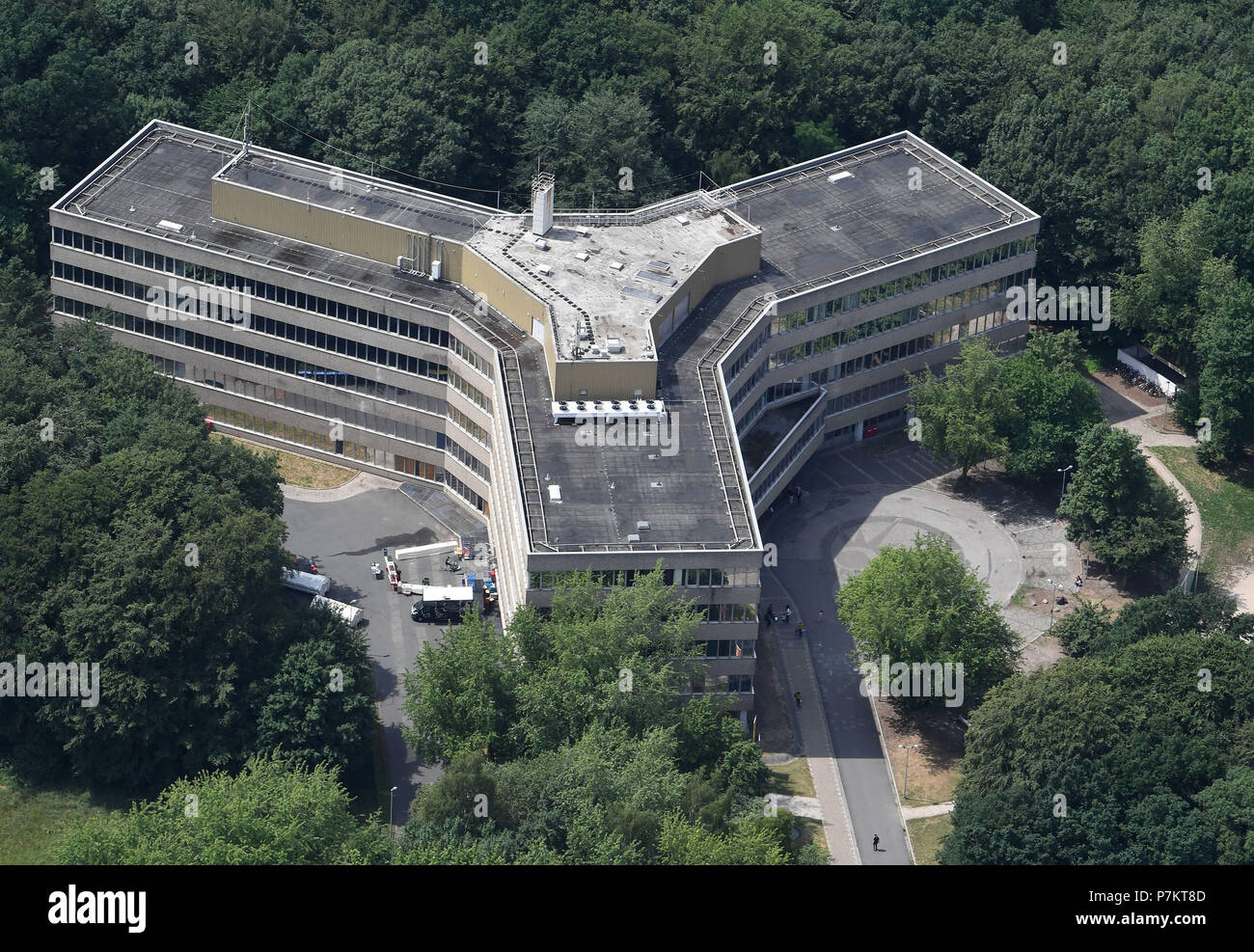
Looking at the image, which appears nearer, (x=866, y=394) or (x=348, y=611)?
(x=348, y=611)

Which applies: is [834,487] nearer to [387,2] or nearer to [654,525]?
[654,525]

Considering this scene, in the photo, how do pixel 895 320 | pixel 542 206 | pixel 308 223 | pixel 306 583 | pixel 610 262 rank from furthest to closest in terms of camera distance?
pixel 895 320
pixel 308 223
pixel 542 206
pixel 610 262
pixel 306 583

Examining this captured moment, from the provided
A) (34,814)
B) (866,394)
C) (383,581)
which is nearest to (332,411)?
(383,581)

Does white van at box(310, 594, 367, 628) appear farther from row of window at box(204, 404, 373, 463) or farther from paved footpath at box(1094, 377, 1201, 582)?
paved footpath at box(1094, 377, 1201, 582)

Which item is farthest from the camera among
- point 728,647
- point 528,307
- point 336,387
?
point 336,387

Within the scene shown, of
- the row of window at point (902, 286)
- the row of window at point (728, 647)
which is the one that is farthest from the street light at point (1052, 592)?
the row of window at point (728, 647)

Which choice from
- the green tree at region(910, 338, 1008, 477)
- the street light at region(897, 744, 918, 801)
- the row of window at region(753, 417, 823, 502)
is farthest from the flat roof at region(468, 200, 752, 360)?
the street light at region(897, 744, 918, 801)

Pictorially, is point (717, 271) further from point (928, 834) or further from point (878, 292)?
point (928, 834)
